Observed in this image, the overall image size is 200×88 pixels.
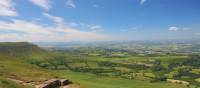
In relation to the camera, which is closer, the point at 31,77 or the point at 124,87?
the point at 31,77

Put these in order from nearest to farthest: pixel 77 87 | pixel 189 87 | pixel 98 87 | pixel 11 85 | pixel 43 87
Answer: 1. pixel 11 85
2. pixel 43 87
3. pixel 77 87
4. pixel 98 87
5. pixel 189 87

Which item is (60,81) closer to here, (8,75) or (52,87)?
(52,87)

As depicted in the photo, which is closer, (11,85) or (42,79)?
(11,85)

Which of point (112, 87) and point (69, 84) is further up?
point (69, 84)

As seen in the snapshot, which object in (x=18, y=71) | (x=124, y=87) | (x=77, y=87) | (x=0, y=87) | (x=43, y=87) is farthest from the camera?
(x=124, y=87)

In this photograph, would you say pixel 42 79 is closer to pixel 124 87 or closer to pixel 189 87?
pixel 124 87

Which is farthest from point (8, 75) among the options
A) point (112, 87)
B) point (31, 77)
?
point (112, 87)

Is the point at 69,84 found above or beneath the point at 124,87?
above

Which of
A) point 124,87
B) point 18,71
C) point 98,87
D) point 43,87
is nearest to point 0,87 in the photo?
point 43,87

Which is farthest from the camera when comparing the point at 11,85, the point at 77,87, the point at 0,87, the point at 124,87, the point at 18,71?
the point at 124,87
